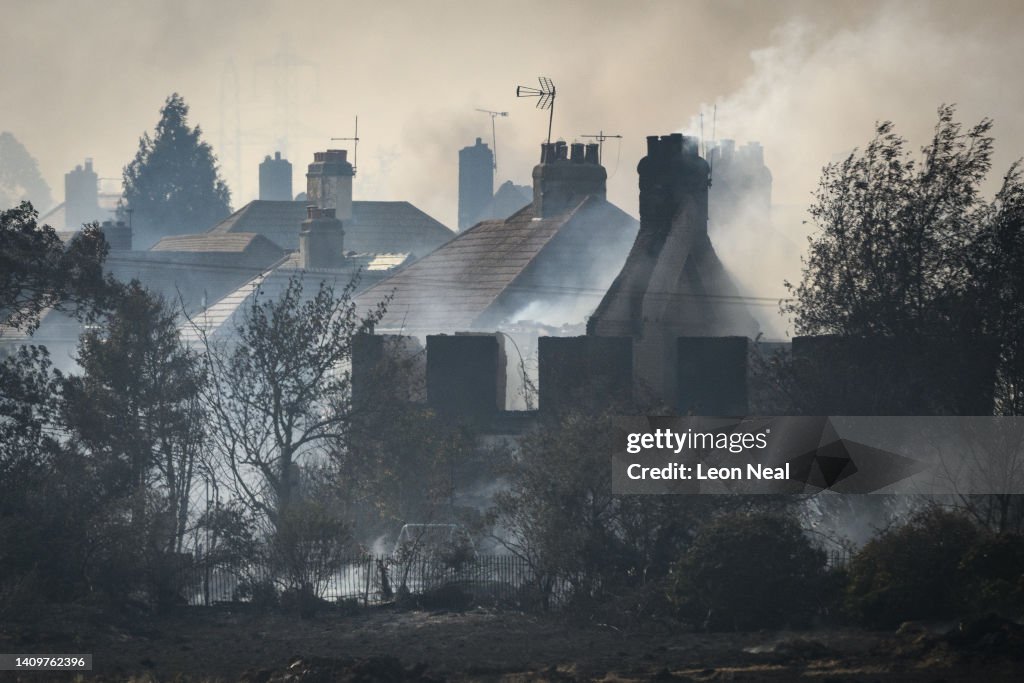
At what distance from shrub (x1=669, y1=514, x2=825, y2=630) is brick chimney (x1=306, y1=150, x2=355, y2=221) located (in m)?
51.1

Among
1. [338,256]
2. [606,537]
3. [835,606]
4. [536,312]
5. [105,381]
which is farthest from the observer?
[338,256]

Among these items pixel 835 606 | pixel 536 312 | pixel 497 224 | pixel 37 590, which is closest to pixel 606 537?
pixel 835 606

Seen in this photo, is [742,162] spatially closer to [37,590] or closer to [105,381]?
[105,381]

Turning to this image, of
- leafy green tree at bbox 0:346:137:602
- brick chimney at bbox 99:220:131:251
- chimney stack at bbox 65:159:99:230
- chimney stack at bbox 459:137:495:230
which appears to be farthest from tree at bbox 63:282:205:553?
chimney stack at bbox 65:159:99:230

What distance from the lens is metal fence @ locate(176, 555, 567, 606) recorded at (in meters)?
28.9

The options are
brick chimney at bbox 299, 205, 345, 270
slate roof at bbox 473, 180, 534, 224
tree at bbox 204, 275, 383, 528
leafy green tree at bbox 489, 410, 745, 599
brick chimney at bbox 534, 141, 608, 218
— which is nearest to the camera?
leafy green tree at bbox 489, 410, 745, 599

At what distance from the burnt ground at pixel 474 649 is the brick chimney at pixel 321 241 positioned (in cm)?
3555

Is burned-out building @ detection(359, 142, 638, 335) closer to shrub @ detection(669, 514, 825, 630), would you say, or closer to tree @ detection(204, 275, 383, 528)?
tree @ detection(204, 275, 383, 528)

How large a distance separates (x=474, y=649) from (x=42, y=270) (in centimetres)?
1390

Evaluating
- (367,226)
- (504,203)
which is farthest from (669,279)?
(504,203)

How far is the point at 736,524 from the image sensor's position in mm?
26219

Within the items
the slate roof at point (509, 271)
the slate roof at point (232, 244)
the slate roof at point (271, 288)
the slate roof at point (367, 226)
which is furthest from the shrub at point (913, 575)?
the slate roof at point (232, 244)

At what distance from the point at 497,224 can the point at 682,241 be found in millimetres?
18286

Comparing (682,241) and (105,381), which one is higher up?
(682,241)
